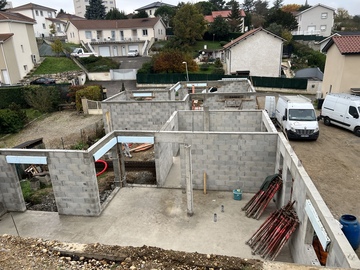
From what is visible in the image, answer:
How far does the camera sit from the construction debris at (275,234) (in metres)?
8.36

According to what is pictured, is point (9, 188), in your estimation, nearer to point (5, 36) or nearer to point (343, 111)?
point (343, 111)

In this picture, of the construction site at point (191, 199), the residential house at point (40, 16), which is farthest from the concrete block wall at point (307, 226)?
the residential house at point (40, 16)

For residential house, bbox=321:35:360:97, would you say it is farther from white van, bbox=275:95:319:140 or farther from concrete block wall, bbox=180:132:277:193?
concrete block wall, bbox=180:132:277:193

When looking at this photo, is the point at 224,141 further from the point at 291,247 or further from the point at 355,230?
the point at 355,230

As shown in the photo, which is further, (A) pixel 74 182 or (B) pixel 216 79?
(B) pixel 216 79

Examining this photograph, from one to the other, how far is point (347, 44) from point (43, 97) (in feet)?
92.1

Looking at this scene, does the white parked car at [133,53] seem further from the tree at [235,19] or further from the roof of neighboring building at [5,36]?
the tree at [235,19]

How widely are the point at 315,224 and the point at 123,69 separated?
122ft

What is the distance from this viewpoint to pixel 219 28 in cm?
5812

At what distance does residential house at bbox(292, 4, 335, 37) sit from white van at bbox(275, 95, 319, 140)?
47.6 meters

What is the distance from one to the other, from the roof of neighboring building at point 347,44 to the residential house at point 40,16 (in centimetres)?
5706

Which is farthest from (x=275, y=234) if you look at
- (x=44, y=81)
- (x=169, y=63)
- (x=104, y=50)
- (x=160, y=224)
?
(x=104, y=50)

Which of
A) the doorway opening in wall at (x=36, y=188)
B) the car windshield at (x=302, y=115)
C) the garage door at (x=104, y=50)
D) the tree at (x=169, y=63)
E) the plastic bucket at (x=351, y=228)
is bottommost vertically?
the doorway opening in wall at (x=36, y=188)

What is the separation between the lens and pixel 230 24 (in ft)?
203
